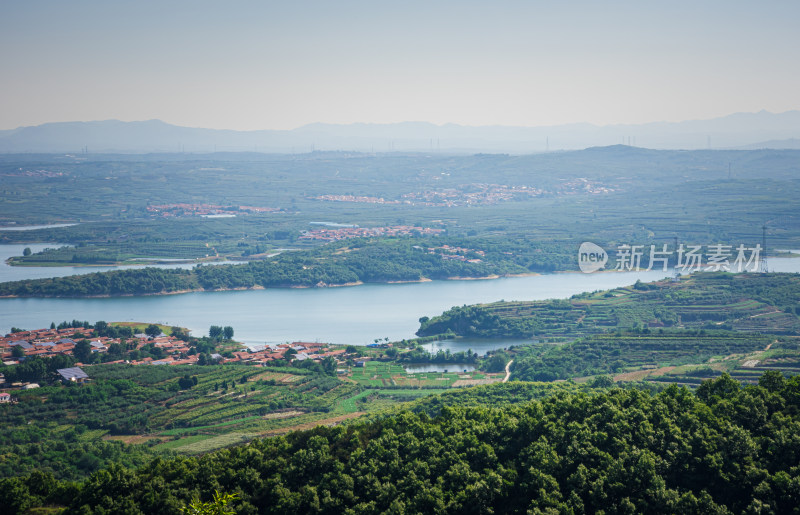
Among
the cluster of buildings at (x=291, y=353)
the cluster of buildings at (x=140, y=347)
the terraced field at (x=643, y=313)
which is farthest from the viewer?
the terraced field at (x=643, y=313)

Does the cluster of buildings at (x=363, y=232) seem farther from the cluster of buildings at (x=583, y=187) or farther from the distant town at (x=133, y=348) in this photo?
the cluster of buildings at (x=583, y=187)

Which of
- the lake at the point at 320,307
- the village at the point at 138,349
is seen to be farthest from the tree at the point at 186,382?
the lake at the point at 320,307

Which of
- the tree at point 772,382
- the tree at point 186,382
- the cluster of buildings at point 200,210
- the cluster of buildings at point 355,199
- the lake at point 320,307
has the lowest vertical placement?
the lake at point 320,307

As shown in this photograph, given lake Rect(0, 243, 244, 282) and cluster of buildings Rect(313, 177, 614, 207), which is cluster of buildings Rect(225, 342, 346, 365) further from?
cluster of buildings Rect(313, 177, 614, 207)

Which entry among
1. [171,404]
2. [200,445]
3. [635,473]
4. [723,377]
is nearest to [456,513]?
[635,473]

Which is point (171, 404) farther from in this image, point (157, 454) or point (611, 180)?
point (611, 180)

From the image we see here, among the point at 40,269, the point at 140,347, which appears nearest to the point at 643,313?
the point at 140,347
